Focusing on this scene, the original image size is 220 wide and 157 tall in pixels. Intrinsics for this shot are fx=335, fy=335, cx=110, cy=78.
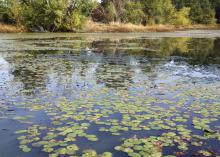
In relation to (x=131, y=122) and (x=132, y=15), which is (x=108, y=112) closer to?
(x=131, y=122)

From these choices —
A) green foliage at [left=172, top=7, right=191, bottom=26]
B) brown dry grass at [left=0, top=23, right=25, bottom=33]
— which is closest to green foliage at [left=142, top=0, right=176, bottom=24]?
green foliage at [left=172, top=7, right=191, bottom=26]

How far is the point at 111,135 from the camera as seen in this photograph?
6973 mm

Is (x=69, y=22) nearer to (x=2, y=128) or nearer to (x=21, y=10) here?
(x=21, y=10)

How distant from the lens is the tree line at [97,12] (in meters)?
52.1

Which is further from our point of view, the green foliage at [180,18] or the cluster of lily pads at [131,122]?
the green foliage at [180,18]

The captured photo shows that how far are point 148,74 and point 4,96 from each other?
639 centimetres

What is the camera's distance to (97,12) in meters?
68.5

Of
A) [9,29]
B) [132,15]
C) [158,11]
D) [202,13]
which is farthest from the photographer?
[202,13]

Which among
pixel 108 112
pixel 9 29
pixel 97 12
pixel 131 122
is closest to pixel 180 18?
pixel 97 12

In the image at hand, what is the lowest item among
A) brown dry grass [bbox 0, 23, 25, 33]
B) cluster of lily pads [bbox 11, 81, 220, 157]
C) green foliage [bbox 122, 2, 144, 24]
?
cluster of lily pads [bbox 11, 81, 220, 157]

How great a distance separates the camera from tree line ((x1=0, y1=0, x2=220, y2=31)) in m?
52.1

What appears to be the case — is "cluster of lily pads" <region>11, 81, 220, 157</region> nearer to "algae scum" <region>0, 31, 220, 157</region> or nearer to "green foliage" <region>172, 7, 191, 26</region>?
"algae scum" <region>0, 31, 220, 157</region>

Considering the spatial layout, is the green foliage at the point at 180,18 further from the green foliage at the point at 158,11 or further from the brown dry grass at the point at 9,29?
the brown dry grass at the point at 9,29

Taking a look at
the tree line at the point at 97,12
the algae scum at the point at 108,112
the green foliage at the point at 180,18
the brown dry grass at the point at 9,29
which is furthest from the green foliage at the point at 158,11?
the algae scum at the point at 108,112
